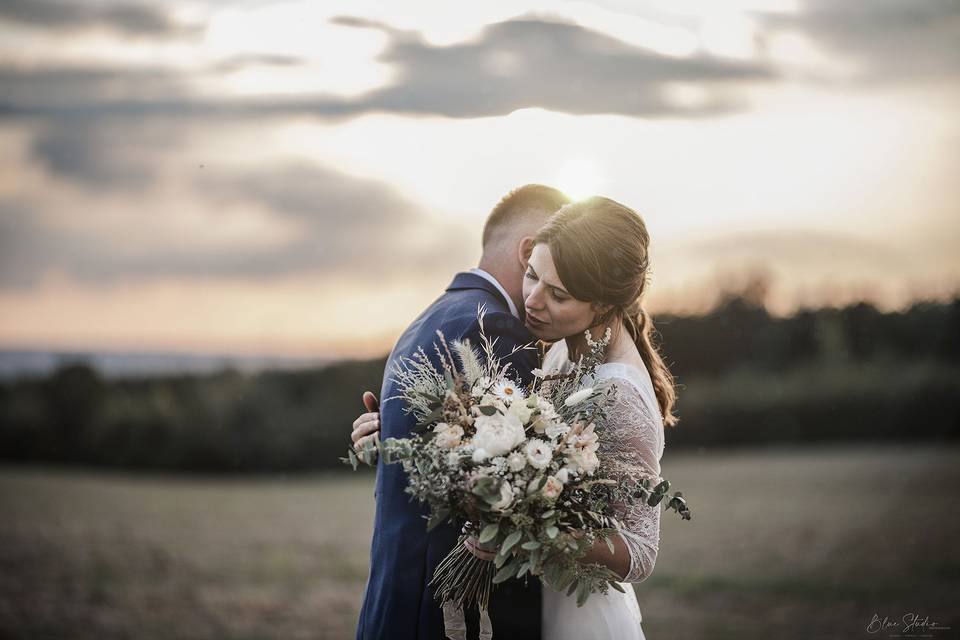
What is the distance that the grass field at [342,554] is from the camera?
35.8 feet

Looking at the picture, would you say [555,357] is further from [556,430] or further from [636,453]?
[556,430]

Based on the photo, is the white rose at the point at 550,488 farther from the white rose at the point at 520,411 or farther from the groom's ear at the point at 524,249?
the groom's ear at the point at 524,249

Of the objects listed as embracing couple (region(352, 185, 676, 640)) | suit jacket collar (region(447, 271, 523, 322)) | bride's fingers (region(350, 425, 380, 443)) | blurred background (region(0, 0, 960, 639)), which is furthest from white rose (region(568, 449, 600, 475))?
blurred background (region(0, 0, 960, 639))

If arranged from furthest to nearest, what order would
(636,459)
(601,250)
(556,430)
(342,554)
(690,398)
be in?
(690,398), (342,554), (601,250), (636,459), (556,430)

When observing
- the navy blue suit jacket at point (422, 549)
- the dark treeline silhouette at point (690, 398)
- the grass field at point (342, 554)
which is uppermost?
the navy blue suit jacket at point (422, 549)

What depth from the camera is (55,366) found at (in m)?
17.3

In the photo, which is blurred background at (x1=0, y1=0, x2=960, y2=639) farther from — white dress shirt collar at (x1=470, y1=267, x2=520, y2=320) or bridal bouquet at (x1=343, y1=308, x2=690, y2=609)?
bridal bouquet at (x1=343, y1=308, x2=690, y2=609)

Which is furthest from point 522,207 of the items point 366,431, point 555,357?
point 366,431

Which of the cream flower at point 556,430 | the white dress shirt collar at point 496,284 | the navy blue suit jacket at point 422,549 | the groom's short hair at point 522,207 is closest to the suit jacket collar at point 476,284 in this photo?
the white dress shirt collar at point 496,284

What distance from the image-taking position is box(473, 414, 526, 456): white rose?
8.68 ft

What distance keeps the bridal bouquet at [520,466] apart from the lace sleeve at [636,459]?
0.09 metres

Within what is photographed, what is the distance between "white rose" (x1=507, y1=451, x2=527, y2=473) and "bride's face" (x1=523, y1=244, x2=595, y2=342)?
0.69 m

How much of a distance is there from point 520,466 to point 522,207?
4.55 feet

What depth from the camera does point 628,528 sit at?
3.09 meters
